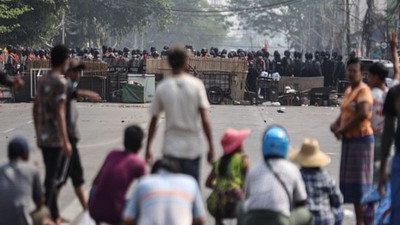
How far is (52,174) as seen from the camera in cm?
941

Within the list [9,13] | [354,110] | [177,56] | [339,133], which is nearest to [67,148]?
[177,56]

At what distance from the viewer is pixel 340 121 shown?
10.2m

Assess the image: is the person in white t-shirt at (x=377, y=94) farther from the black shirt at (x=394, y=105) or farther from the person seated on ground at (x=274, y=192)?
the person seated on ground at (x=274, y=192)

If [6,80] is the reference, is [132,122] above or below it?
below

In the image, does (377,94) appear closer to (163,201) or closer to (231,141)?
(231,141)

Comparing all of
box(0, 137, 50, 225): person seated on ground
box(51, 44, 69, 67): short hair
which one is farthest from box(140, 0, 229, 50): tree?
box(0, 137, 50, 225): person seated on ground

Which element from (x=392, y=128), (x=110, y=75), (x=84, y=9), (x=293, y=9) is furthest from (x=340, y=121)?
(x=293, y=9)

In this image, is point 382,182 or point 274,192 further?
point 382,182

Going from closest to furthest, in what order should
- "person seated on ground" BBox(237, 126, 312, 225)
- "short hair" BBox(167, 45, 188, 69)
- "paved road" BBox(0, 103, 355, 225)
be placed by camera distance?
"person seated on ground" BBox(237, 126, 312, 225), "short hair" BBox(167, 45, 188, 69), "paved road" BBox(0, 103, 355, 225)


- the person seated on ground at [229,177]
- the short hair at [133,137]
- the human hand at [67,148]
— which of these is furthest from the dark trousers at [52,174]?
the person seated on ground at [229,177]

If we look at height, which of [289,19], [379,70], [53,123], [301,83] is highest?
[289,19]

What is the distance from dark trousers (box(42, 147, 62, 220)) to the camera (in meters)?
9.36

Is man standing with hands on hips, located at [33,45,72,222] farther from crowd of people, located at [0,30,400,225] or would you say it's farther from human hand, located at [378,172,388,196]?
human hand, located at [378,172,388,196]

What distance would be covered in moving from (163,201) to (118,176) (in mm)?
1368
